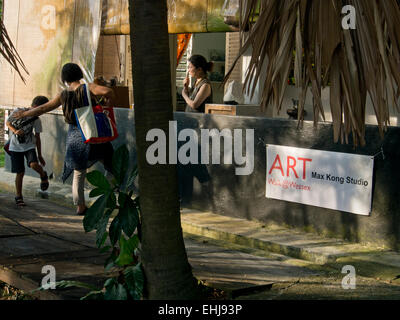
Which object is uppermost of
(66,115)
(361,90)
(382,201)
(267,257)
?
(361,90)

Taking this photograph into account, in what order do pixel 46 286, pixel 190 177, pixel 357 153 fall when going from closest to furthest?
pixel 46 286, pixel 357 153, pixel 190 177

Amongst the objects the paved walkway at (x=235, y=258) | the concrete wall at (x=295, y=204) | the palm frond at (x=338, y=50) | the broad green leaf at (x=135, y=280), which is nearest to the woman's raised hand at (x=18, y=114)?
the paved walkway at (x=235, y=258)

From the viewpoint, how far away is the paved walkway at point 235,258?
6430mm

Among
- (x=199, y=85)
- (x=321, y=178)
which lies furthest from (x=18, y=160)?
(x=321, y=178)

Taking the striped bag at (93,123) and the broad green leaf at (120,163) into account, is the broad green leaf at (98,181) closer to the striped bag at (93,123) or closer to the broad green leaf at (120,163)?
the broad green leaf at (120,163)

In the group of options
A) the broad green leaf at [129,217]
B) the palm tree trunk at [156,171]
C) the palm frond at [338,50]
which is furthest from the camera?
the broad green leaf at [129,217]

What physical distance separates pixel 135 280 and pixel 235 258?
240cm

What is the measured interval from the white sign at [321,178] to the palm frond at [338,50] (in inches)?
112

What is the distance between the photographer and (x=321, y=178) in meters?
8.35

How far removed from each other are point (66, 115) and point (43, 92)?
4.23 m

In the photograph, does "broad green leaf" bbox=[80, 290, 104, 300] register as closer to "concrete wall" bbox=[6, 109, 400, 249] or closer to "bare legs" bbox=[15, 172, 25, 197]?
"concrete wall" bbox=[6, 109, 400, 249]

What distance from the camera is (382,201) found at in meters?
7.79
